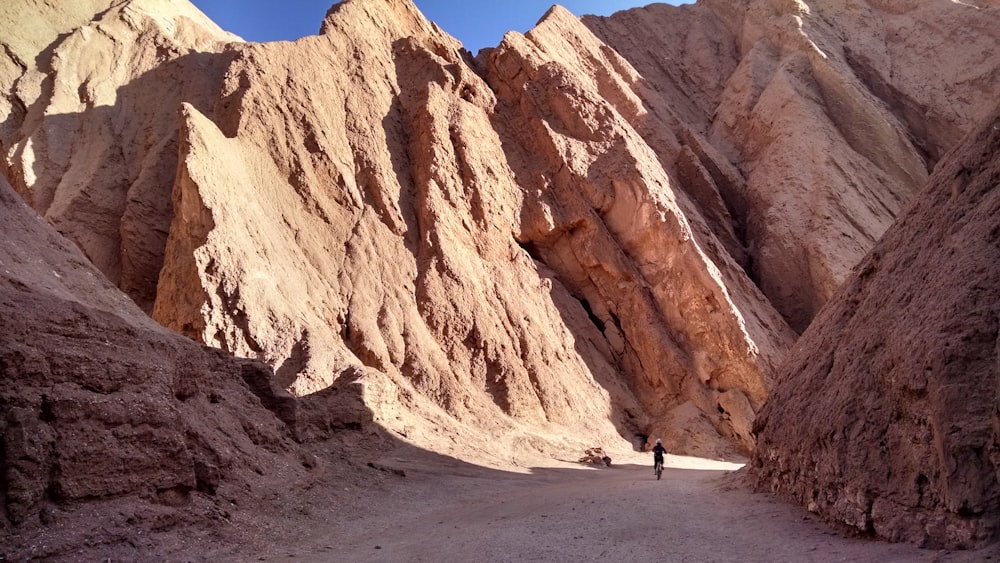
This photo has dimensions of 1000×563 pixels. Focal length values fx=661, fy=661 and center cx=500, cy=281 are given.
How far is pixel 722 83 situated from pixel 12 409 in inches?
1530

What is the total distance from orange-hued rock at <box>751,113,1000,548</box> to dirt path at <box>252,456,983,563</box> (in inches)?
15.7

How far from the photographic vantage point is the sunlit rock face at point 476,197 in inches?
705

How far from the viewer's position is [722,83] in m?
38.6

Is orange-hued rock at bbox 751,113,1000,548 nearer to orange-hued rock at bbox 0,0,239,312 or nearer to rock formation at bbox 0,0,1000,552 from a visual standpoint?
rock formation at bbox 0,0,1000,552

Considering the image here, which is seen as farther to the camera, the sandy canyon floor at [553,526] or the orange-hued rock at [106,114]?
the orange-hued rock at [106,114]

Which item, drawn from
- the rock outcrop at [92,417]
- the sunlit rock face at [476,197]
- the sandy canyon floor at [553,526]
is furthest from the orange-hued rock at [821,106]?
the rock outcrop at [92,417]

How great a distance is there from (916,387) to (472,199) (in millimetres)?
18064

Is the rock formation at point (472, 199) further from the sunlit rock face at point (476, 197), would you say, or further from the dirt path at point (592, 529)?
the dirt path at point (592, 529)

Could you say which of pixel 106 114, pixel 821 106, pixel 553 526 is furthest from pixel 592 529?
pixel 821 106

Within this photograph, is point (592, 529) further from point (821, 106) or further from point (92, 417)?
point (821, 106)

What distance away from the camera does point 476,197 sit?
23438mm

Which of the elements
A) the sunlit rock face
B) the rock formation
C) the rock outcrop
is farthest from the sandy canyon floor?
the sunlit rock face

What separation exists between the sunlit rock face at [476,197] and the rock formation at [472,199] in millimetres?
104

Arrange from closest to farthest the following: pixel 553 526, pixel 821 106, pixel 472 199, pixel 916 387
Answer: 1. pixel 916 387
2. pixel 553 526
3. pixel 472 199
4. pixel 821 106
